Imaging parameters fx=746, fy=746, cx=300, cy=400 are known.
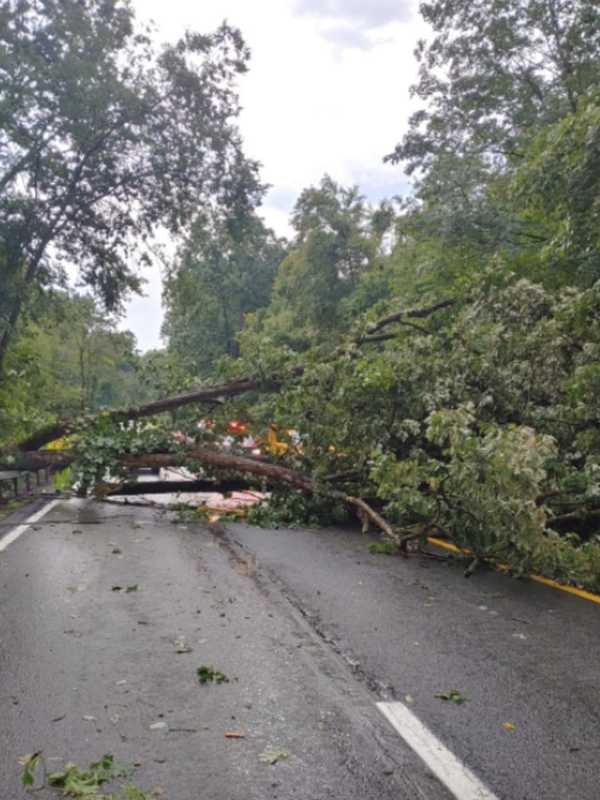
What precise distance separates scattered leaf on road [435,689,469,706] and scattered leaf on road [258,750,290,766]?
113 centimetres

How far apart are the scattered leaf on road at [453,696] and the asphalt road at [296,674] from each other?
2.2 inches

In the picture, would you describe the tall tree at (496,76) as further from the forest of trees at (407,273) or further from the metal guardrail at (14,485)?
the metal guardrail at (14,485)

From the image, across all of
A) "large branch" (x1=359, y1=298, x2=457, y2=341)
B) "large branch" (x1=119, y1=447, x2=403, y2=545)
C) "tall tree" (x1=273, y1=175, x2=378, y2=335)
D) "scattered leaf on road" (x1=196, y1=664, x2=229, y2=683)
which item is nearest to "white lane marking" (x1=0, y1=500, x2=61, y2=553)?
"large branch" (x1=119, y1=447, x2=403, y2=545)

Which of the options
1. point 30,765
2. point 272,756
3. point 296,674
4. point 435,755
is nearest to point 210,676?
point 296,674

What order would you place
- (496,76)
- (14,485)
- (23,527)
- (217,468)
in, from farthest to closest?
(496,76)
(14,485)
(217,468)
(23,527)

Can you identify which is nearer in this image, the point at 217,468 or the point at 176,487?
the point at 217,468

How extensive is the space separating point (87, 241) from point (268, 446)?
7795 mm

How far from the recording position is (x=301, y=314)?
44406 millimetres

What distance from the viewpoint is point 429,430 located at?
7820 mm

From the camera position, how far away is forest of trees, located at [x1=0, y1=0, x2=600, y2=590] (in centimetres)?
845

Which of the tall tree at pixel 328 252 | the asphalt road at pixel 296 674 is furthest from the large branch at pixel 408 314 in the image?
the tall tree at pixel 328 252

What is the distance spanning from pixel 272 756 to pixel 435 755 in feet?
2.52

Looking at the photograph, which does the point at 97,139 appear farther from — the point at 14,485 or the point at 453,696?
the point at 453,696

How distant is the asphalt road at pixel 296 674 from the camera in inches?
134
